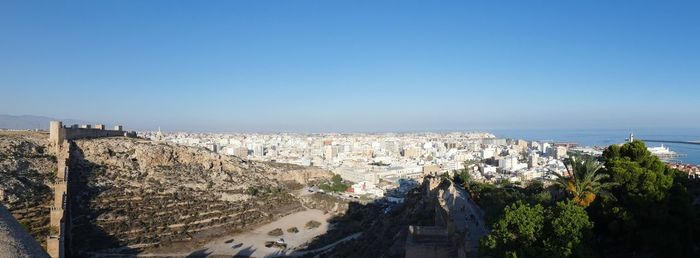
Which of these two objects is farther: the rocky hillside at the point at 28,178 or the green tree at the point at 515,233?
the rocky hillside at the point at 28,178

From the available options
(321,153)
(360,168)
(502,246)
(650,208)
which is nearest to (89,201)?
(502,246)

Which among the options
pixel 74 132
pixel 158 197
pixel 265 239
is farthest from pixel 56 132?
pixel 265 239

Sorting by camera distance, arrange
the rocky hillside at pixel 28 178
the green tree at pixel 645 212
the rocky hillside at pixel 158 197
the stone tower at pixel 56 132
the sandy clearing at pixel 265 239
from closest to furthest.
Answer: the green tree at pixel 645 212, the rocky hillside at pixel 28 178, the rocky hillside at pixel 158 197, the sandy clearing at pixel 265 239, the stone tower at pixel 56 132

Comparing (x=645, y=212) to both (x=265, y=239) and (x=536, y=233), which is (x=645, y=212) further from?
(x=265, y=239)

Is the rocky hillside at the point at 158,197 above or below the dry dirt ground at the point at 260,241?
above

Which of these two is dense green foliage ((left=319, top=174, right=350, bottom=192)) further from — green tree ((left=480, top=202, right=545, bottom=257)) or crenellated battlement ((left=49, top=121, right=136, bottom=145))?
green tree ((left=480, top=202, right=545, bottom=257))

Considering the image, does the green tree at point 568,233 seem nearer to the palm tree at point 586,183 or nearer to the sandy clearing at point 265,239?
the palm tree at point 586,183

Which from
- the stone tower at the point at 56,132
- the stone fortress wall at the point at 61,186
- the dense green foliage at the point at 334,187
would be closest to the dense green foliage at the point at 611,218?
the stone fortress wall at the point at 61,186

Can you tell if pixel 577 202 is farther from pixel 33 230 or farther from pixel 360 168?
pixel 360 168
